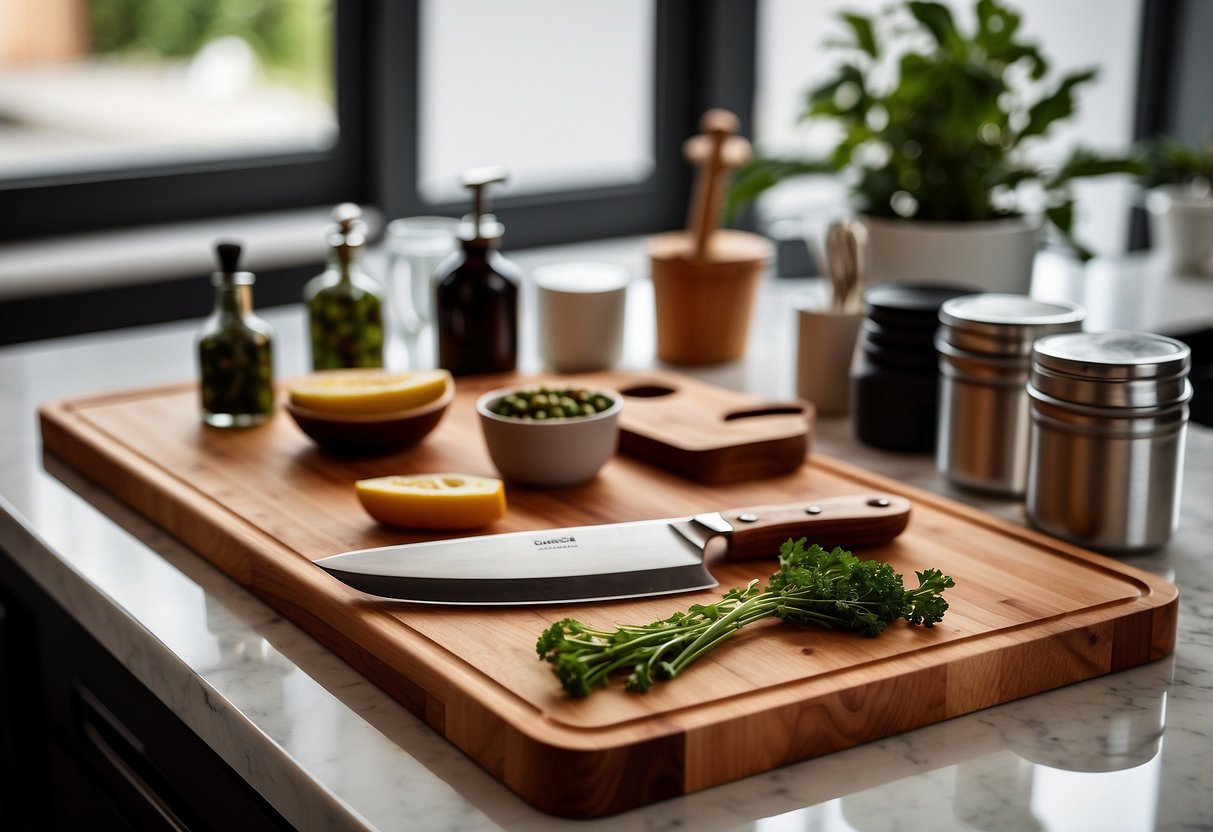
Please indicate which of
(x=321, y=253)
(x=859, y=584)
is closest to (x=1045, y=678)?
(x=859, y=584)

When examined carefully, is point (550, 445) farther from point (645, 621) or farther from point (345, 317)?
point (345, 317)

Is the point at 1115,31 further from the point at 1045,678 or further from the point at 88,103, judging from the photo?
the point at 1045,678

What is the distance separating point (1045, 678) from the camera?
0.94m

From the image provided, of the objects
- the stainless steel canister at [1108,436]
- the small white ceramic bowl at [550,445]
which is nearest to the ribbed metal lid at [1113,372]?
the stainless steel canister at [1108,436]

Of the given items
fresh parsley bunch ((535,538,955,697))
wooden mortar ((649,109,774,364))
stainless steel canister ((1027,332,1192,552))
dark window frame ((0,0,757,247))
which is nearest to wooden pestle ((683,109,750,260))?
wooden mortar ((649,109,774,364))

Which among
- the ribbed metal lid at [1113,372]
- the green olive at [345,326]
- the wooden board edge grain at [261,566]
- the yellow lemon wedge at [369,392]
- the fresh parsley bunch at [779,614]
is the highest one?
the ribbed metal lid at [1113,372]

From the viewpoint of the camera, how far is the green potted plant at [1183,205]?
7.43ft

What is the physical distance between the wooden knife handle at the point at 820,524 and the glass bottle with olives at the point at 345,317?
23.6 inches

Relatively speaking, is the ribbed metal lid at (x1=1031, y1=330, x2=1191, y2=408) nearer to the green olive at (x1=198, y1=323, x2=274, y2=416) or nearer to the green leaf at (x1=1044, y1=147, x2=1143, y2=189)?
the green leaf at (x1=1044, y1=147, x2=1143, y2=189)

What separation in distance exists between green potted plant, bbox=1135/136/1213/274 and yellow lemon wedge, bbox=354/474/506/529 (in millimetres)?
1519

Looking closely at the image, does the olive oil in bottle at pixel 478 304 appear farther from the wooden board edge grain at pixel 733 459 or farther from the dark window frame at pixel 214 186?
the dark window frame at pixel 214 186

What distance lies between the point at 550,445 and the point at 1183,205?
1492 millimetres

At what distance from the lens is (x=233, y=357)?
1.40 m

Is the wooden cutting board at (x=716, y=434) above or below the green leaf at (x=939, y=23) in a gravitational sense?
below
